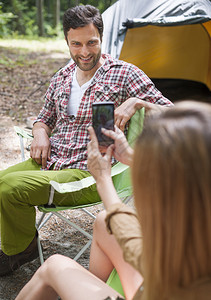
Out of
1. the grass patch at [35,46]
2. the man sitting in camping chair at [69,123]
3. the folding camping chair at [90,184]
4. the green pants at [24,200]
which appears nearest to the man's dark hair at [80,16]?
the man sitting in camping chair at [69,123]

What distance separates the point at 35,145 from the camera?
7.63 feet

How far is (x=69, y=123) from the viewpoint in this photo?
92.8 inches

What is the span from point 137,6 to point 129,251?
4.06 metres

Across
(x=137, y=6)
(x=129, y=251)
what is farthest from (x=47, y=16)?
(x=129, y=251)

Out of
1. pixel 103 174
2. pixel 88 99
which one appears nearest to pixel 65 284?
pixel 103 174

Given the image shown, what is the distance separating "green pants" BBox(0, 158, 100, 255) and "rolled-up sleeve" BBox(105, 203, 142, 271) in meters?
0.89

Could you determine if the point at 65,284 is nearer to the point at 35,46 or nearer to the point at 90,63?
the point at 90,63

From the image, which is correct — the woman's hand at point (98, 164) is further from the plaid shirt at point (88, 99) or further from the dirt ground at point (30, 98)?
the dirt ground at point (30, 98)

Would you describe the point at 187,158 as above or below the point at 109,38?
above

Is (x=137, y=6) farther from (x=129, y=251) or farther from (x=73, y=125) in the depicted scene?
(x=129, y=251)

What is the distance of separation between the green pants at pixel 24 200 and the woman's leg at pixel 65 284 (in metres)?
0.58

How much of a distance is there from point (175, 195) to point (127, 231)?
36 cm

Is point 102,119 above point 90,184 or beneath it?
above

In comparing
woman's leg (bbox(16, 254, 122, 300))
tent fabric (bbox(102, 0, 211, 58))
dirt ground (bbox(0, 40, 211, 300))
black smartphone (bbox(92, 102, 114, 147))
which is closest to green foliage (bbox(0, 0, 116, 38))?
dirt ground (bbox(0, 40, 211, 300))
